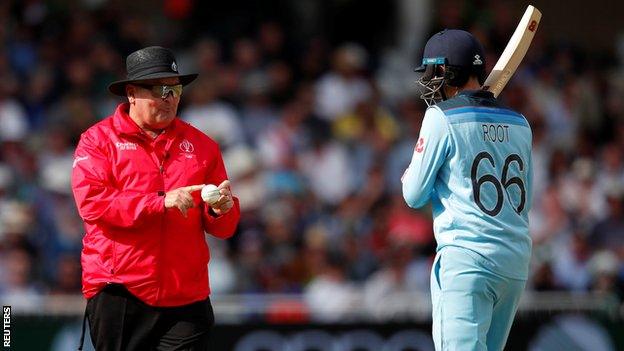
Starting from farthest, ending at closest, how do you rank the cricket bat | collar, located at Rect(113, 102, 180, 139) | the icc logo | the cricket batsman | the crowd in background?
the crowd in background, the cricket bat, the icc logo, collar, located at Rect(113, 102, 180, 139), the cricket batsman

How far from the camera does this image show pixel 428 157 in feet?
18.0

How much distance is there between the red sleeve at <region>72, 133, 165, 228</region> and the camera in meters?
5.56

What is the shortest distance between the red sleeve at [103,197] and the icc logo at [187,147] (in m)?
0.31

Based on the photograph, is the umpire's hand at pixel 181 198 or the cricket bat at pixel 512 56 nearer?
the umpire's hand at pixel 181 198

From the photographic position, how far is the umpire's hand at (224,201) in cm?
560

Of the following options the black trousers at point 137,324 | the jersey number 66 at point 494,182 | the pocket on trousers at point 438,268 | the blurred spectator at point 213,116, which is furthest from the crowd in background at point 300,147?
the jersey number 66 at point 494,182

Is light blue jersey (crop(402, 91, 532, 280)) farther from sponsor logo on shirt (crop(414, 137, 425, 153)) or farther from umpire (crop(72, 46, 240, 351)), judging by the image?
umpire (crop(72, 46, 240, 351))

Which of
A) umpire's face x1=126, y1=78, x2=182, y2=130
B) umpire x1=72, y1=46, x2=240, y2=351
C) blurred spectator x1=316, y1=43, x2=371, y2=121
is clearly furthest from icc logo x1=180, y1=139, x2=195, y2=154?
blurred spectator x1=316, y1=43, x2=371, y2=121

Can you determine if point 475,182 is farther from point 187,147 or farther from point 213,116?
point 213,116

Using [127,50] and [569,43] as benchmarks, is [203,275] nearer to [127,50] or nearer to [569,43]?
[127,50]

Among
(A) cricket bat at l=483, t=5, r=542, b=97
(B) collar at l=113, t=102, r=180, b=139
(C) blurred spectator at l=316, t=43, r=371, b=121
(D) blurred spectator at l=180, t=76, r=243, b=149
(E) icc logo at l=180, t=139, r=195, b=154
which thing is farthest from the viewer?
(C) blurred spectator at l=316, t=43, r=371, b=121

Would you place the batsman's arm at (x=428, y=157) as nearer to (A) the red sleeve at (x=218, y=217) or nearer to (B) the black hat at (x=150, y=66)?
(A) the red sleeve at (x=218, y=217)

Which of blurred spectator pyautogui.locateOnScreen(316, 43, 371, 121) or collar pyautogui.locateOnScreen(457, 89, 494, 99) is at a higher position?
collar pyautogui.locateOnScreen(457, 89, 494, 99)

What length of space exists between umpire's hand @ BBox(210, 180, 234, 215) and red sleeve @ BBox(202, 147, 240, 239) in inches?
3.3
